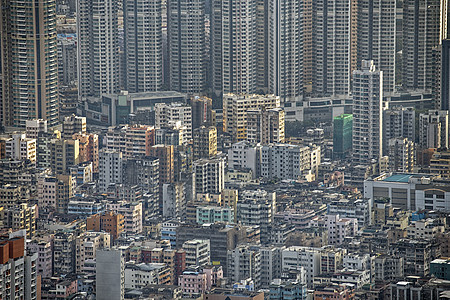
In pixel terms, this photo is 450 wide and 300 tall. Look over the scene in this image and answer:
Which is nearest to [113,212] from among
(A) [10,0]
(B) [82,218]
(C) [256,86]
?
(B) [82,218]

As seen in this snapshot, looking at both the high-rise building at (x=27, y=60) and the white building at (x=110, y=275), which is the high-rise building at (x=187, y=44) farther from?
the white building at (x=110, y=275)

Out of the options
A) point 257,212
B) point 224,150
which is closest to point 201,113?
point 224,150

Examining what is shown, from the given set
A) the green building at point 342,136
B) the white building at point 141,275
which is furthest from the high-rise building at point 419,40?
the white building at point 141,275

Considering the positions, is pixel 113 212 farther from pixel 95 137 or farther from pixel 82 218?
pixel 95 137

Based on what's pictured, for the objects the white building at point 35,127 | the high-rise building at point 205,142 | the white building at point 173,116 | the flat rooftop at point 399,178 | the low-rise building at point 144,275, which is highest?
the white building at point 173,116

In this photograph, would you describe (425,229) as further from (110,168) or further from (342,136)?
(342,136)

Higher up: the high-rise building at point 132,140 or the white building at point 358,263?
the high-rise building at point 132,140

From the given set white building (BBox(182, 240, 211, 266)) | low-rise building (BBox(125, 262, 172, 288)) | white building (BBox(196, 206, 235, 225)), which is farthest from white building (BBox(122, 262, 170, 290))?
white building (BBox(196, 206, 235, 225))
